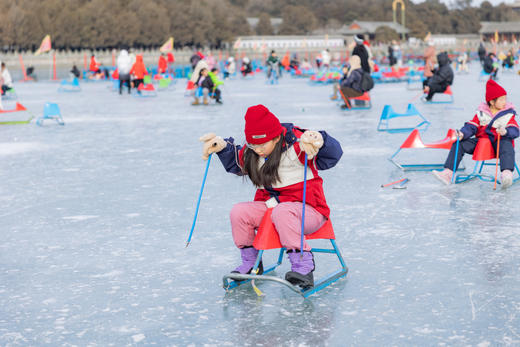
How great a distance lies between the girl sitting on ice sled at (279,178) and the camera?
11.4 feet

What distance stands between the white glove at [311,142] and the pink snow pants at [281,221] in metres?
0.33

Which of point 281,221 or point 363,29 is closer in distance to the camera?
point 281,221

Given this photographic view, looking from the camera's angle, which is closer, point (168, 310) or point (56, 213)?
point (168, 310)

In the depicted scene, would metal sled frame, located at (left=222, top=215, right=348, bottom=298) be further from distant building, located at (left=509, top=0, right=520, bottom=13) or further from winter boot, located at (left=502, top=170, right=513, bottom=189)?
distant building, located at (left=509, top=0, right=520, bottom=13)

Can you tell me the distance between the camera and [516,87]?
2122 cm

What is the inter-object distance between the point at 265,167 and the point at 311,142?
0.36m

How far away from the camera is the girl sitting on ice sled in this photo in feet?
11.4

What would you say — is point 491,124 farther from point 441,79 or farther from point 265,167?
point 441,79

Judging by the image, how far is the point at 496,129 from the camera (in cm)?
630

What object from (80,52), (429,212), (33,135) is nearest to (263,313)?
(429,212)

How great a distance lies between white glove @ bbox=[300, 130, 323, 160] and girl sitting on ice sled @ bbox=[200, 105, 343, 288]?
35 mm

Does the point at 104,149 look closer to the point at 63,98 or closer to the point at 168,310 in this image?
the point at 168,310

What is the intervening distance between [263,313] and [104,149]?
6.68 metres

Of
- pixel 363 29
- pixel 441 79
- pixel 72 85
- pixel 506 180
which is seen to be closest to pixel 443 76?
pixel 441 79
